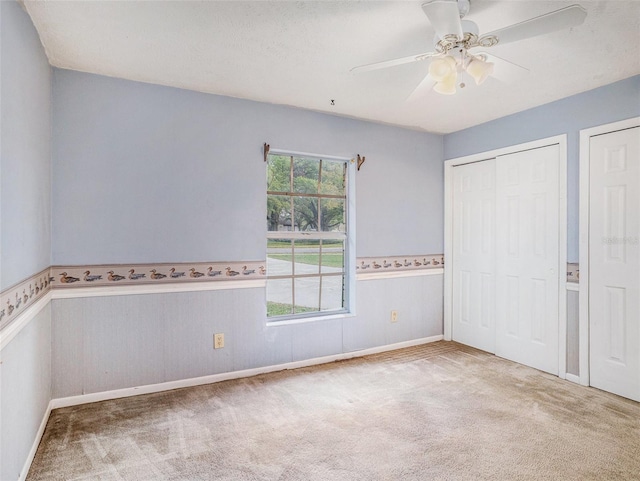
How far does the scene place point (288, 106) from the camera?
131 inches

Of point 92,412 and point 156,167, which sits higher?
point 156,167

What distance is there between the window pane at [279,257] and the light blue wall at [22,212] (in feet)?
5.27

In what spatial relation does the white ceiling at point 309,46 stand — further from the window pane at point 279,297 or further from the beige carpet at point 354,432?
the beige carpet at point 354,432

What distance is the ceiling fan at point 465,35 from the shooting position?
1.59 meters

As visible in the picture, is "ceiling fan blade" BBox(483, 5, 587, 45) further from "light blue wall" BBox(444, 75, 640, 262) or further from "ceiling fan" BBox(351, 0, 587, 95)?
"light blue wall" BBox(444, 75, 640, 262)

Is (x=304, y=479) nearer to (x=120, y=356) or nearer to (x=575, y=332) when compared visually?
(x=120, y=356)

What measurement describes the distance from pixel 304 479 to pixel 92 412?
1.56 m

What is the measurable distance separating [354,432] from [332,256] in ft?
5.67

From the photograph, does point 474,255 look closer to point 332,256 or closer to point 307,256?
point 332,256

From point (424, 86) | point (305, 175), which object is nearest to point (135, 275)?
point (305, 175)

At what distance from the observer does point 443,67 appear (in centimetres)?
186

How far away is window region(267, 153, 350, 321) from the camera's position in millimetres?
3385

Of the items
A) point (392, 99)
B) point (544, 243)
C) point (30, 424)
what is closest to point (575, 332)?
point (544, 243)

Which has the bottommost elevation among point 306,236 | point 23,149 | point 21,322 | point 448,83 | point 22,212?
point 21,322
